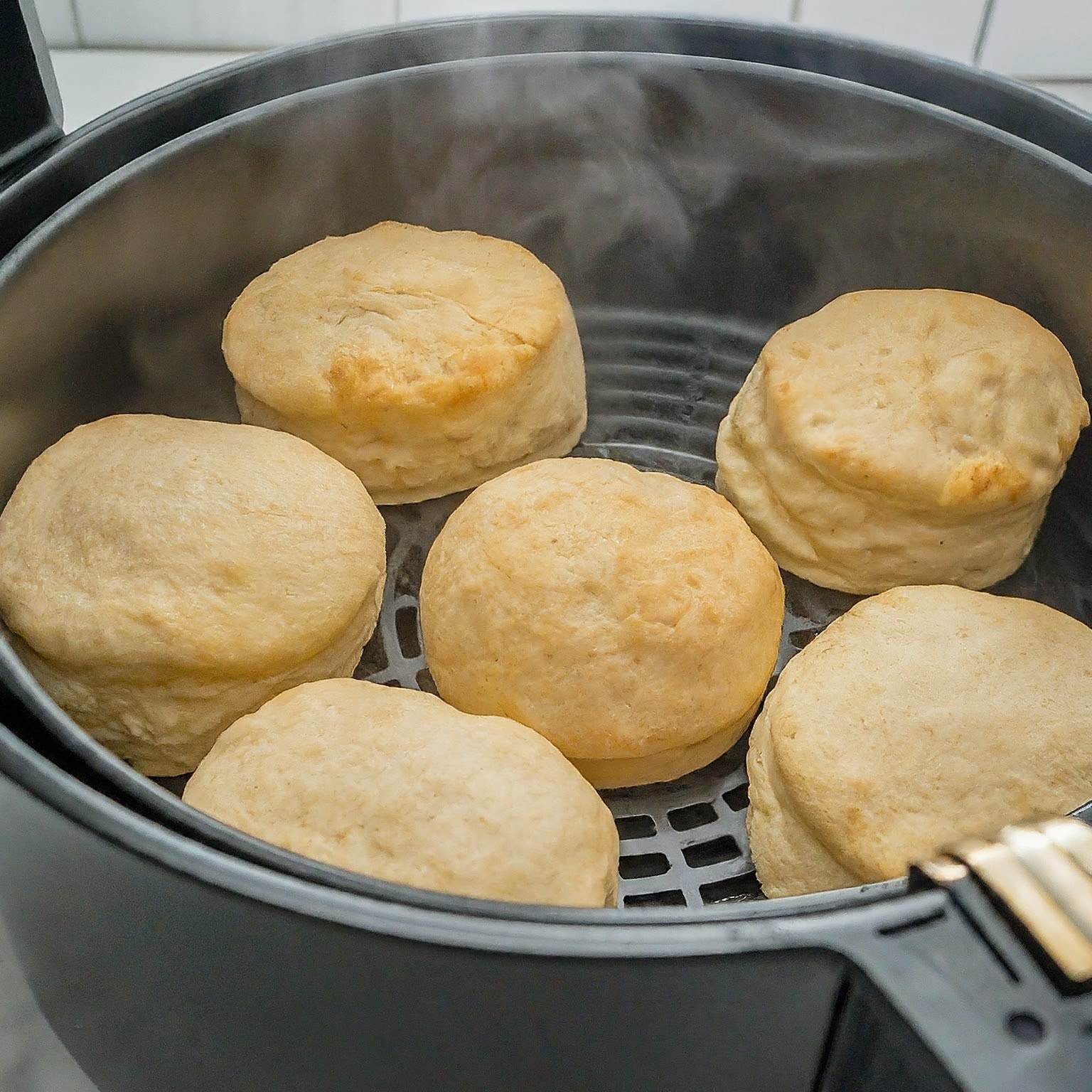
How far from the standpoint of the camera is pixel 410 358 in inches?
62.0

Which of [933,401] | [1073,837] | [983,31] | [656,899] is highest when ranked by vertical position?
[1073,837]

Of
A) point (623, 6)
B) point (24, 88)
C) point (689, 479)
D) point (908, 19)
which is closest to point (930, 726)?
point (689, 479)

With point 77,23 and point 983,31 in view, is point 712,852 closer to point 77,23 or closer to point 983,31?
point 983,31

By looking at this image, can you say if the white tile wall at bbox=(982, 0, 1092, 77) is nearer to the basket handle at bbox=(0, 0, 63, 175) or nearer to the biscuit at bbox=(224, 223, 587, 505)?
the biscuit at bbox=(224, 223, 587, 505)

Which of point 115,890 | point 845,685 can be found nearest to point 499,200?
point 845,685

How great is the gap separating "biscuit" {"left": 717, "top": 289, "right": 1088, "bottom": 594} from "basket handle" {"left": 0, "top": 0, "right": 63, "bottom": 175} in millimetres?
1043

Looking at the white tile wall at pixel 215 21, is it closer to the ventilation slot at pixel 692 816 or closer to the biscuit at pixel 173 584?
the biscuit at pixel 173 584

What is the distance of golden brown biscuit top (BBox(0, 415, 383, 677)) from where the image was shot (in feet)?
4.17

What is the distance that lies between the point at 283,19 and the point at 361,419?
140 cm

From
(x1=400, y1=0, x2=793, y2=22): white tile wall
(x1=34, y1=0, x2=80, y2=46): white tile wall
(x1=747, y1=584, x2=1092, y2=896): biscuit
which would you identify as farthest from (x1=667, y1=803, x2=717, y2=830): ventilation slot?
(x1=34, y1=0, x2=80, y2=46): white tile wall

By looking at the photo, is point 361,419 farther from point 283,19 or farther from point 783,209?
point 283,19

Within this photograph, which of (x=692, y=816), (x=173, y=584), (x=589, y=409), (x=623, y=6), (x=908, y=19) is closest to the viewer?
(x=173, y=584)

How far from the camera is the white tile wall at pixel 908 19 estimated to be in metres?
2.45

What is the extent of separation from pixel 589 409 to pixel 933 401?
0.62 meters
